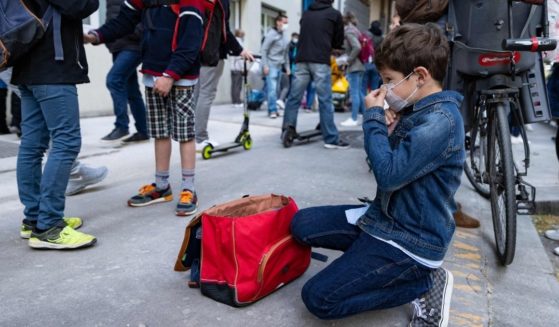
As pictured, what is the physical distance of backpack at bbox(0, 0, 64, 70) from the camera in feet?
7.95

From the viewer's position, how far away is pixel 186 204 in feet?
11.1

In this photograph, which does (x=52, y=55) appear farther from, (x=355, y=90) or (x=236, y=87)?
(x=236, y=87)

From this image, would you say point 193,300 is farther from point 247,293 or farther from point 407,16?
point 407,16

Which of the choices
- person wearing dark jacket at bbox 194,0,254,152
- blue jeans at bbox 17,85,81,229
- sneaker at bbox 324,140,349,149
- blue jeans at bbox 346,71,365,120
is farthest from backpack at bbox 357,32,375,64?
blue jeans at bbox 17,85,81,229

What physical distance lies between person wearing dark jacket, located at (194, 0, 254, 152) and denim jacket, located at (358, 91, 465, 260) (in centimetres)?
239

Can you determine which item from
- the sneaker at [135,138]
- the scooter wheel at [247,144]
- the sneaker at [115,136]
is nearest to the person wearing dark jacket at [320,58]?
the scooter wheel at [247,144]

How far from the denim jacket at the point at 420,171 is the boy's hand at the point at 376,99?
0.09 feet

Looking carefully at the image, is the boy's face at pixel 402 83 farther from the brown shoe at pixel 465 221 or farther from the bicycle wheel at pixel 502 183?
the brown shoe at pixel 465 221

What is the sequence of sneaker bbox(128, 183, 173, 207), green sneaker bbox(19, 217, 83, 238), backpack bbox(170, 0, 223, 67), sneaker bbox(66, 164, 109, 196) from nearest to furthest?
green sneaker bbox(19, 217, 83, 238)
sneaker bbox(128, 183, 173, 207)
sneaker bbox(66, 164, 109, 196)
backpack bbox(170, 0, 223, 67)

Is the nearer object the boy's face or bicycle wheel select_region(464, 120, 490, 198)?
the boy's face

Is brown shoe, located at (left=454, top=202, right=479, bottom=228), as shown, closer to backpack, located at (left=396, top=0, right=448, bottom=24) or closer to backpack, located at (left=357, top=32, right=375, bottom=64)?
backpack, located at (left=396, top=0, right=448, bottom=24)

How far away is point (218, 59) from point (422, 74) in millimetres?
2635

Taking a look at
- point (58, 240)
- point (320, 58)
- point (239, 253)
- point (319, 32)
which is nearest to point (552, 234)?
point (239, 253)

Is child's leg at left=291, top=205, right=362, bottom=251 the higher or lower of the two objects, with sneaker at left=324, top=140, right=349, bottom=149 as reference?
higher
